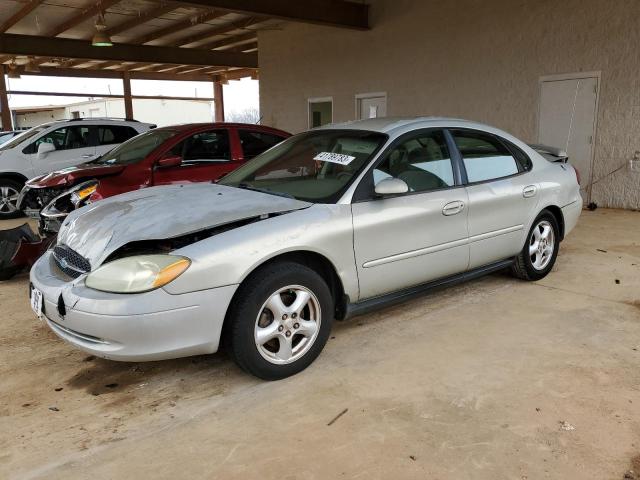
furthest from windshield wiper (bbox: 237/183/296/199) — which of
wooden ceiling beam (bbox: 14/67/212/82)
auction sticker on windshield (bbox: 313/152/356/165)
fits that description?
wooden ceiling beam (bbox: 14/67/212/82)

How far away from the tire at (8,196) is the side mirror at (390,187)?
311 inches

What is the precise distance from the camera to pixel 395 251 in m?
3.51

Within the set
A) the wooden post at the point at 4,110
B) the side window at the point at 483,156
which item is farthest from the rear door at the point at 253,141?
the wooden post at the point at 4,110

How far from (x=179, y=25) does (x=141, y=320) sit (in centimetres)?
1449

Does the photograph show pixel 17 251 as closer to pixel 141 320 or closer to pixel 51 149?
pixel 141 320

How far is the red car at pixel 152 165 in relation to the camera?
19.3 ft

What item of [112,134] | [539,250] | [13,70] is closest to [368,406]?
[539,250]

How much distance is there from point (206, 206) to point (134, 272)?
0.68 m

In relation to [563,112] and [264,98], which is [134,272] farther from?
[264,98]

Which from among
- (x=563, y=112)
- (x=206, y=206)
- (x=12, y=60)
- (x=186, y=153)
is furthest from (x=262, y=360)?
(x=12, y=60)

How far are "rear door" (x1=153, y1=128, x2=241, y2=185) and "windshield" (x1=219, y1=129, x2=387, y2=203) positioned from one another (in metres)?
2.09

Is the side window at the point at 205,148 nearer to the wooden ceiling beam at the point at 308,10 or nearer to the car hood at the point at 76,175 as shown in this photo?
the car hood at the point at 76,175

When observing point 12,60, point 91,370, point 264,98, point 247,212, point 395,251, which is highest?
point 12,60

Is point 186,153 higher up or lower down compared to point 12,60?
lower down
